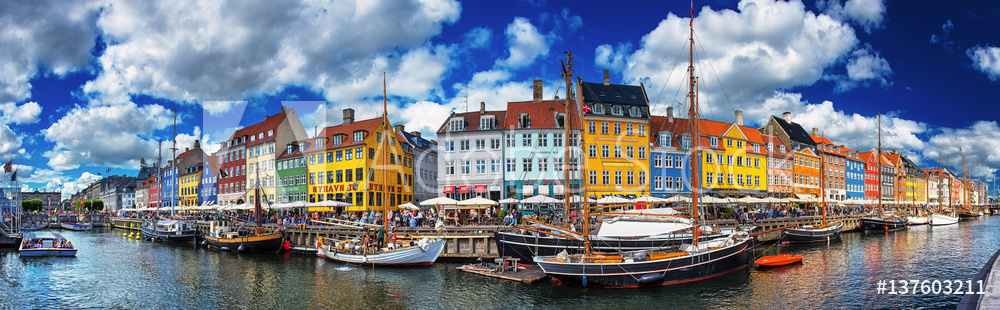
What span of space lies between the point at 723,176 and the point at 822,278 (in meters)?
39.1

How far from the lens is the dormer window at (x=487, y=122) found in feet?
186

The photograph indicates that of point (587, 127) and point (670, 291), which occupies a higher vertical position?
point (587, 127)

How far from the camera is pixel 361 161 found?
2409 inches

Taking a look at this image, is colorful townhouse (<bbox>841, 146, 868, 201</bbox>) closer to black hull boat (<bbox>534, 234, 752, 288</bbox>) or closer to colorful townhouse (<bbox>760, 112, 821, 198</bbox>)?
→ colorful townhouse (<bbox>760, 112, 821, 198</bbox>)

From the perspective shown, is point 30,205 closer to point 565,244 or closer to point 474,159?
point 474,159

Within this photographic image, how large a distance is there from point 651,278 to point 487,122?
3338 cm

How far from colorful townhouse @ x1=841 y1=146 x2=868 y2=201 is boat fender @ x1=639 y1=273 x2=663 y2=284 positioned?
8281 centimetres

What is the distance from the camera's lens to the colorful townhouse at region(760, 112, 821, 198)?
7788 centimetres

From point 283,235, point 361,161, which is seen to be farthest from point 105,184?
point 283,235

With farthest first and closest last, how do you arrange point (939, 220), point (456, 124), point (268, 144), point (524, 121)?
1. point (939, 220)
2. point (268, 144)
3. point (456, 124)
4. point (524, 121)

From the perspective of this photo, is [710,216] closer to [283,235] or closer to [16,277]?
[283,235]

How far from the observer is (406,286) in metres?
27.7

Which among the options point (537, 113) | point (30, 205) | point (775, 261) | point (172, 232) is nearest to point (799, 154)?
point (537, 113)

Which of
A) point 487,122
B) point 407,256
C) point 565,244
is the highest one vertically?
point 487,122
